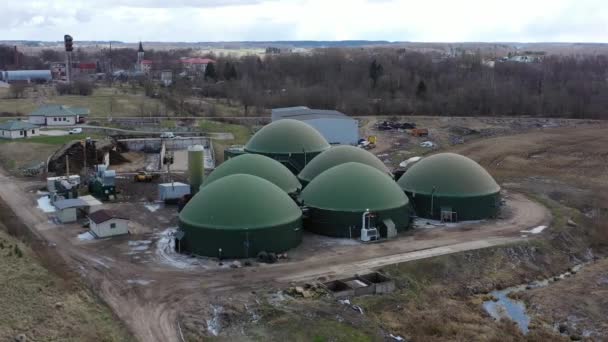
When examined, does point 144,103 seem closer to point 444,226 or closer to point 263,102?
point 263,102

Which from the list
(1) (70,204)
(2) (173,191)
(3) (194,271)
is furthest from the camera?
(2) (173,191)

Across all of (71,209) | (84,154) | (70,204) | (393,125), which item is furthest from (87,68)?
(71,209)

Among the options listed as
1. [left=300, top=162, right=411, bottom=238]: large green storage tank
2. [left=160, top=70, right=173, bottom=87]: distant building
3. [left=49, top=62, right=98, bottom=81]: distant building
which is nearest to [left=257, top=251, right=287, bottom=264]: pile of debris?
[left=300, top=162, right=411, bottom=238]: large green storage tank

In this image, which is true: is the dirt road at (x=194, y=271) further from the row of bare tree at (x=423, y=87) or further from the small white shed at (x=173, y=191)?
the row of bare tree at (x=423, y=87)

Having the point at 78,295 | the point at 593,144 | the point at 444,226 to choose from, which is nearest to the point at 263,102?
the point at 593,144

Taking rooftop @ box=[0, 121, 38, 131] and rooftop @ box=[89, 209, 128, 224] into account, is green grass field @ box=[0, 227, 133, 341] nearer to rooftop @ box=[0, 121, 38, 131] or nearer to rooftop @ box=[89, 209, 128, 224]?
rooftop @ box=[89, 209, 128, 224]

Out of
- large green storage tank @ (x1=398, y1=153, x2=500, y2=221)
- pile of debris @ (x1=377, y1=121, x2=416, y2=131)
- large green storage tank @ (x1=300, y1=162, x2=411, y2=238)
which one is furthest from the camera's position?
pile of debris @ (x1=377, y1=121, x2=416, y2=131)

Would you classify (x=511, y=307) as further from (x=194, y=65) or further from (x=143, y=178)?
(x=194, y=65)

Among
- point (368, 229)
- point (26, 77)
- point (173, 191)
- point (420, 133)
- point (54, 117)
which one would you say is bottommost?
point (368, 229)
